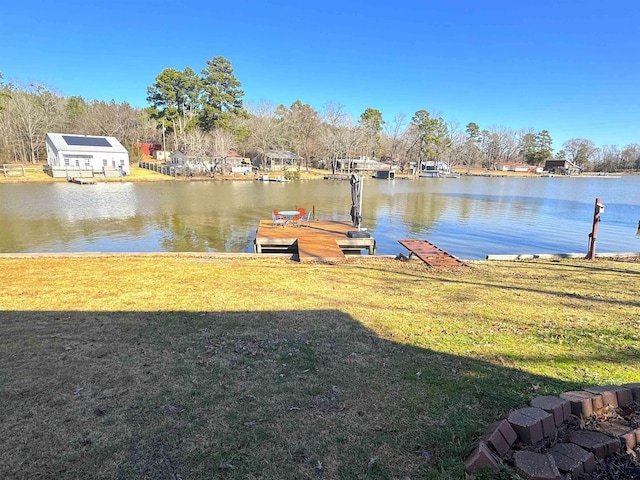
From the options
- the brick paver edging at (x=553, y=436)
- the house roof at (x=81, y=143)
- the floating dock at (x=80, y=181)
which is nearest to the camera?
the brick paver edging at (x=553, y=436)

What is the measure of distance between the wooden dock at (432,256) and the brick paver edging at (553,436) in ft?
20.3

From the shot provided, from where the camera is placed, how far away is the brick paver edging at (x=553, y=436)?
6.51 ft

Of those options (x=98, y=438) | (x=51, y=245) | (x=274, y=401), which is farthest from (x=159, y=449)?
(x=51, y=245)

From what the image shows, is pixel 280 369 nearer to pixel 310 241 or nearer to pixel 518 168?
pixel 310 241

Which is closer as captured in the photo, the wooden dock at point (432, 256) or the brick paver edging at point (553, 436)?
the brick paver edging at point (553, 436)

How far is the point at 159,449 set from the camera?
2408 millimetres

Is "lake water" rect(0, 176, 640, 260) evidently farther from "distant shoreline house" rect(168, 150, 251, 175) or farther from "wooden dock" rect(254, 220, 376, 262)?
"distant shoreline house" rect(168, 150, 251, 175)

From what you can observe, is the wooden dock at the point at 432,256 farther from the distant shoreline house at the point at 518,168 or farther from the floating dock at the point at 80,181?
the distant shoreline house at the point at 518,168

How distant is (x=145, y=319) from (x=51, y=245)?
11311 millimetres

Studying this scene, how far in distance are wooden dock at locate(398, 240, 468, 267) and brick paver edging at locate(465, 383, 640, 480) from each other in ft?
20.3

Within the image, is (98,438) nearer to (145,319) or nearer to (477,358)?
(145,319)

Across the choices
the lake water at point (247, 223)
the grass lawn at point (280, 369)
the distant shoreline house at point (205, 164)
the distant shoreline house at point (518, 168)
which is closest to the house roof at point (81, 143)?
the distant shoreline house at point (205, 164)

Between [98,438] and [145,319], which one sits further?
[145,319]

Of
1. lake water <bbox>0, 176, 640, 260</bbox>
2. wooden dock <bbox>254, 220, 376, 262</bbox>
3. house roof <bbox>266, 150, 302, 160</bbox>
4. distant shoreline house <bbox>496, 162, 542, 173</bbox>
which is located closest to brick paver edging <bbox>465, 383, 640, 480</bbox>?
wooden dock <bbox>254, 220, 376, 262</bbox>
